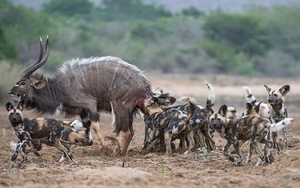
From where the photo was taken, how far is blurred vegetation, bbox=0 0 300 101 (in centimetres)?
4650

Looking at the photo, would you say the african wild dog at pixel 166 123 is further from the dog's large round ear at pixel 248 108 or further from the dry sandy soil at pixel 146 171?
the dog's large round ear at pixel 248 108

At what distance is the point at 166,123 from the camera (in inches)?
545

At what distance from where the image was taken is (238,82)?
1654 inches

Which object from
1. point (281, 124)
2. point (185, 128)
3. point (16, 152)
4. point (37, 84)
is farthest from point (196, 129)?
point (16, 152)

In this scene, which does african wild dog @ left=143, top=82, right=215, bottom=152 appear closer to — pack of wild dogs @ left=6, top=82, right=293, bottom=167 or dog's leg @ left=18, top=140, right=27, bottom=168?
pack of wild dogs @ left=6, top=82, right=293, bottom=167

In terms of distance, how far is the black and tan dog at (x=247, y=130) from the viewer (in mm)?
11633

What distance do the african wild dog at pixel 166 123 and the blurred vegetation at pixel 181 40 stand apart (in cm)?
2546

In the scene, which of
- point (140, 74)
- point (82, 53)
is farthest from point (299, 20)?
point (140, 74)

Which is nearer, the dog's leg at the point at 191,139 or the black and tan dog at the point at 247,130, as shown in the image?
the black and tan dog at the point at 247,130

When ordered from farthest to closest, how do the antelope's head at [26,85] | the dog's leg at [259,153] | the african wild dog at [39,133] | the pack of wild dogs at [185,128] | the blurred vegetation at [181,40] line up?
1. the blurred vegetation at [181,40]
2. the antelope's head at [26,85]
3. the african wild dog at [39,133]
4. the pack of wild dogs at [185,128]
5. the dog's leg at [259,153]

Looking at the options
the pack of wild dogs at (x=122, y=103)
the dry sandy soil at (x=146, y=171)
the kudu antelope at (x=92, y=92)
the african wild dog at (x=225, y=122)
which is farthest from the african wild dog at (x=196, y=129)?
the african wild dog at (x=225, y=122)

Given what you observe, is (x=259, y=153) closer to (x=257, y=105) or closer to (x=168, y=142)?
(x=257, y=105)

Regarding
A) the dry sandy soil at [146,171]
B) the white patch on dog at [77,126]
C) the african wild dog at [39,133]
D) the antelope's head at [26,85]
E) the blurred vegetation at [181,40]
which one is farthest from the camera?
the blurred vegetation at [181,40]

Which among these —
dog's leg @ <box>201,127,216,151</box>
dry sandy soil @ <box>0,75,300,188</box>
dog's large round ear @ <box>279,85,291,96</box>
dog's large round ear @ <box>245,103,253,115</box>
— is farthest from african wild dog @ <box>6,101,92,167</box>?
dog's large round ear @ <box>279,85,291,96</box>
